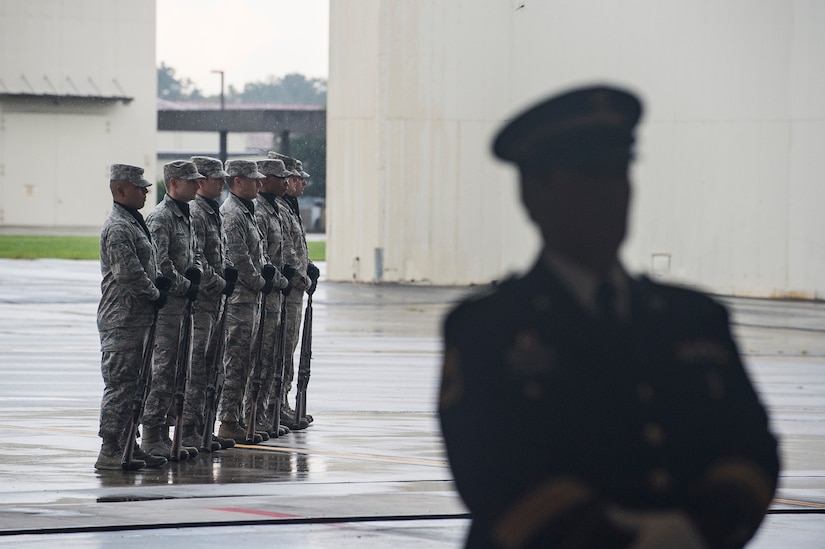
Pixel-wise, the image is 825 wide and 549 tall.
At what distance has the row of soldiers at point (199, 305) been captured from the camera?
961cm

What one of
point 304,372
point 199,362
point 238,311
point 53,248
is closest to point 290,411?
point 304,372

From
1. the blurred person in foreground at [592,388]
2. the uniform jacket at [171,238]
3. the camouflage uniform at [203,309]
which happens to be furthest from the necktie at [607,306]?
the camouflage uniform at [203,309]

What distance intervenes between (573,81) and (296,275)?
1887 centimetres

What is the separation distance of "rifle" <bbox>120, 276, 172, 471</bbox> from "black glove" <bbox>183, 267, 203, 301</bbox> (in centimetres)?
24

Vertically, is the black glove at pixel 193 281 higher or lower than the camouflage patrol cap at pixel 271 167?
lower

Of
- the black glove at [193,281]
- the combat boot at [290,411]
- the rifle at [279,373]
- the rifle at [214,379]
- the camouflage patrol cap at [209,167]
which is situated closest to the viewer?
the black glove at [193,281]

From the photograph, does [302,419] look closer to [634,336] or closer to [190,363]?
[190,363]

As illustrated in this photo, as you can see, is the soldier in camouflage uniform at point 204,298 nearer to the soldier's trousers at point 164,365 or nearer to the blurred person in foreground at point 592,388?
the soldier's trousers at point 164,365

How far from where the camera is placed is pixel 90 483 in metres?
9.34

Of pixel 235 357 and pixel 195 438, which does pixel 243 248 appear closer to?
pixel 235 357

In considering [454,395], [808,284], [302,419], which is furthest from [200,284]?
[808,284]

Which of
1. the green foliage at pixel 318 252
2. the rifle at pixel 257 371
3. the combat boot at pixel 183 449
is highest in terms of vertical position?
the rifle at pixel 257 371

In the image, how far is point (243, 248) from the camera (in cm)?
1137

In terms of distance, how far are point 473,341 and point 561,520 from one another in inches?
10.8
